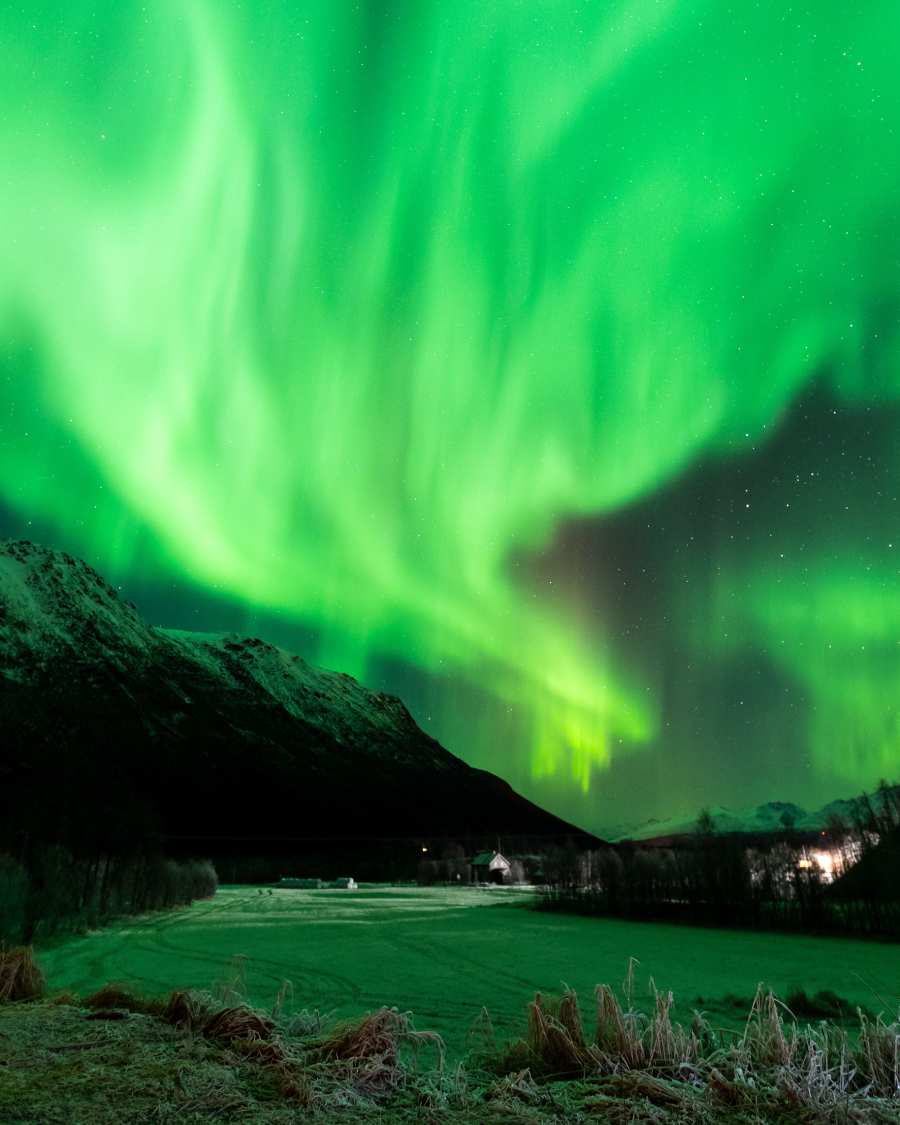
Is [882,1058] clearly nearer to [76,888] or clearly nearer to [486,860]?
[76,888]

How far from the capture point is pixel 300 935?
180ft

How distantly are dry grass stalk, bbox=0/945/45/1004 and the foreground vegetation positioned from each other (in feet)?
10.8

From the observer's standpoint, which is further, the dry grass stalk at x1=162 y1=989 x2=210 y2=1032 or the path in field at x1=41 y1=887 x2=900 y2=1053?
the path in field at x1=41 y1=887 x2=900 y2=1053

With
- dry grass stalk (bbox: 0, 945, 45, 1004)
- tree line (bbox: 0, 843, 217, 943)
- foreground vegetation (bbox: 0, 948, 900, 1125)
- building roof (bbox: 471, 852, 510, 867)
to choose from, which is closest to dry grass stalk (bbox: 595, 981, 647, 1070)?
foreground vegetation (bbox: 0, 948, 900, 1125)

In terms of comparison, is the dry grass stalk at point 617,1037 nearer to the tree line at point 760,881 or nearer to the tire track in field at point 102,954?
the tire track in field at point 102,954

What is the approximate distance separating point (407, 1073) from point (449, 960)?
34340mm

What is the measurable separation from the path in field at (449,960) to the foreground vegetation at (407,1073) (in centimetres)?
403

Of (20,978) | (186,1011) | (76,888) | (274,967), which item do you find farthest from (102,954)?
(186,1011)

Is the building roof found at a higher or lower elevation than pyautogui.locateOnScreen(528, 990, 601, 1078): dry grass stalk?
higher

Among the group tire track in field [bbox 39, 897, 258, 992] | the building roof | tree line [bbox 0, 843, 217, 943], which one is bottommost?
tire track in field [bbox 39, 897, 258, 992]

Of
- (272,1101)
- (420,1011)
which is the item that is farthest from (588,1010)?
(272,1101)

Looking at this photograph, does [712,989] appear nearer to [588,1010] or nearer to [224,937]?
[588,1010]

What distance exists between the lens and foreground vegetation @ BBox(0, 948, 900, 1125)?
8.26 m

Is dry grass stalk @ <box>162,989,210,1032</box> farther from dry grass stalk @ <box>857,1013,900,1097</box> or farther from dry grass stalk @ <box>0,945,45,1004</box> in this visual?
dry grass stalk @ <box>857,1013,900,1097</box>
